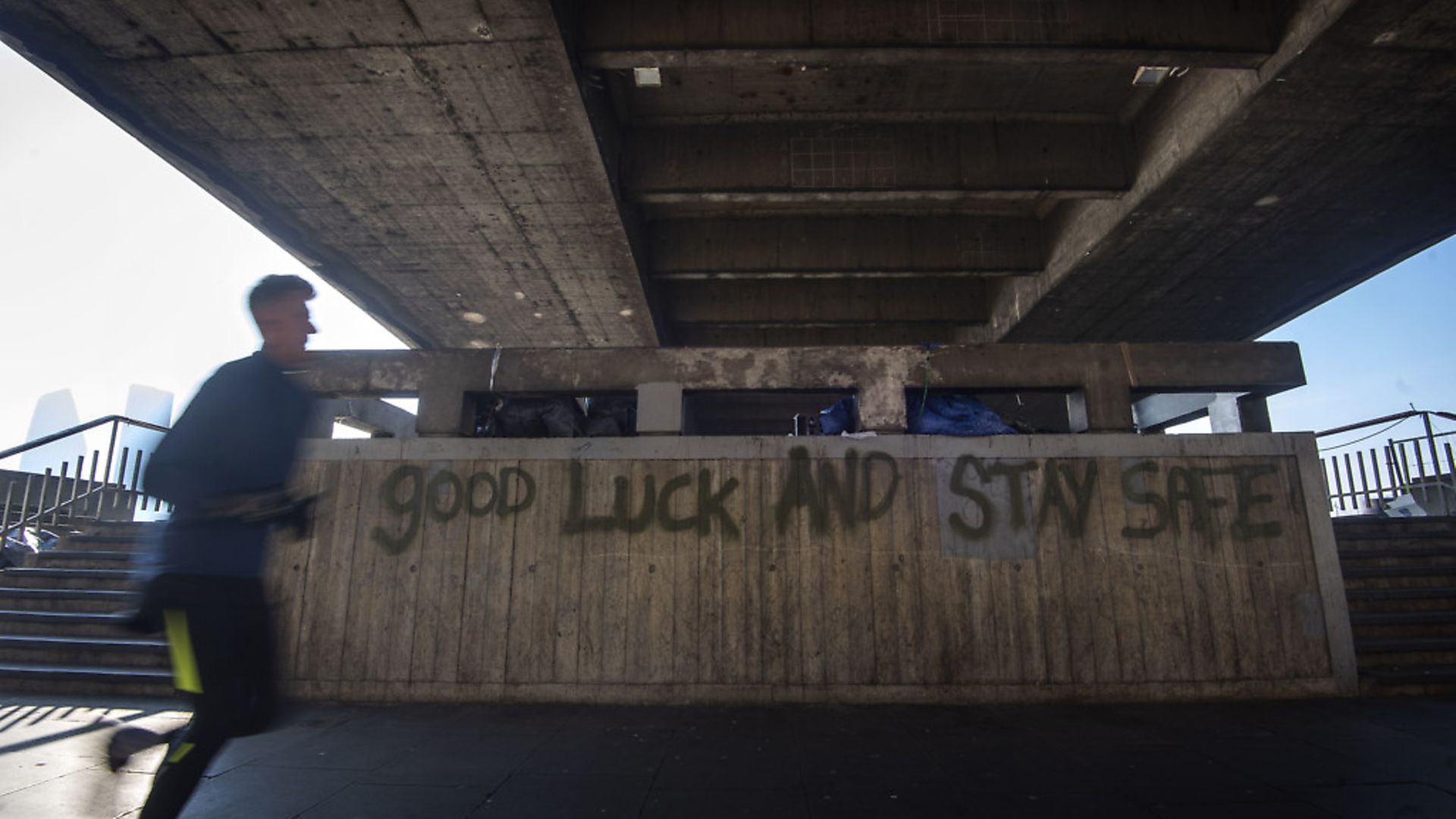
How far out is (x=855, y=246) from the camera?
948cm

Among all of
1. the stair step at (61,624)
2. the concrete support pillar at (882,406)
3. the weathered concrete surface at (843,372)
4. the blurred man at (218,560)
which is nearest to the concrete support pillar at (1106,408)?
the weathered concrete surface at (843,372)

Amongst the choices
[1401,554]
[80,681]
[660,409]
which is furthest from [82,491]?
[1401,554]

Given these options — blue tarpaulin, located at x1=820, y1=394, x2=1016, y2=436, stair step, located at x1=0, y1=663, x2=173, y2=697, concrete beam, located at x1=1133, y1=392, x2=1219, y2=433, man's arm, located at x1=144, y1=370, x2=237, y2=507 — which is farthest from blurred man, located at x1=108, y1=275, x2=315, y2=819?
concrete beam, located at x1=1133, y1=392, x2=1219, y2=433

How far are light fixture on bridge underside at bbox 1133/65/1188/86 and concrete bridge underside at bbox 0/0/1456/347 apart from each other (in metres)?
0.05

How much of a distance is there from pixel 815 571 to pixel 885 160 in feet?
15.2

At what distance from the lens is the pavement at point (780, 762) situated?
11.1 feet

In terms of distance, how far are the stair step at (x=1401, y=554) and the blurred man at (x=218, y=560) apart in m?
10.1

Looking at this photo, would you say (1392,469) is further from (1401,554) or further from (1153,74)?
(1153,74)

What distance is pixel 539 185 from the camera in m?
7.65

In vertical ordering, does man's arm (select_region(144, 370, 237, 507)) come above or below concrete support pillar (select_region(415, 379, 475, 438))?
below

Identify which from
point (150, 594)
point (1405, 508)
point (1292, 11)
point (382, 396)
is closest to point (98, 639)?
point (382, 396)

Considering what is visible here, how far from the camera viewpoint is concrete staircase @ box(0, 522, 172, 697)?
5.97m

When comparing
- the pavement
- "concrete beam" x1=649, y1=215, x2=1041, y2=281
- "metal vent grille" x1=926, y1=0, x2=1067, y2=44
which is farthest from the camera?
"concrete beam" x1=649, y1=215, x2=1041, y2=281

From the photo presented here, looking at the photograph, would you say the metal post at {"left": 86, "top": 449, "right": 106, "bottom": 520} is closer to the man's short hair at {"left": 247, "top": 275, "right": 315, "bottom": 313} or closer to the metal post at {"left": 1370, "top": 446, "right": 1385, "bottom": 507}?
the man's short hair at {"left": 247, "top": 275, "right": 315, "bottom": 313}
